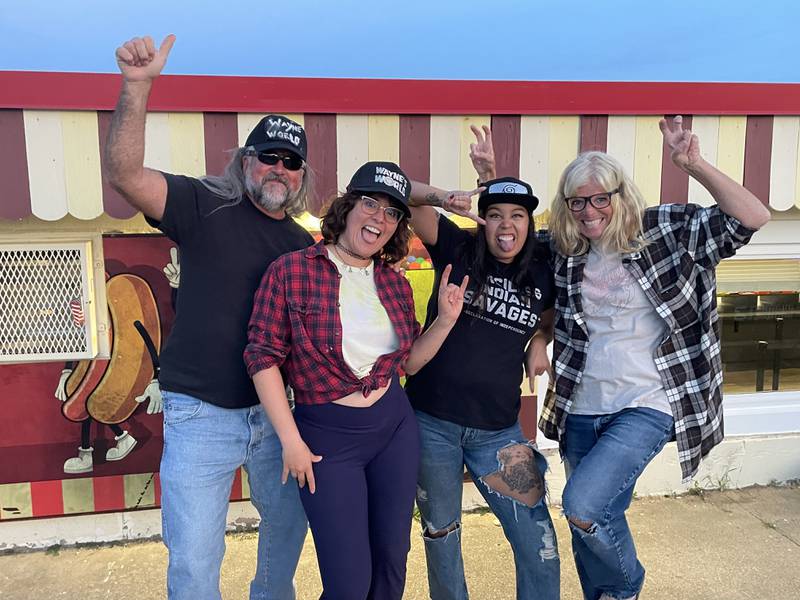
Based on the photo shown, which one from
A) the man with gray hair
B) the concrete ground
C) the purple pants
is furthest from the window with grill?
the purple pants

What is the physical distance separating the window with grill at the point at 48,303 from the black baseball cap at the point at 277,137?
191 centimetres

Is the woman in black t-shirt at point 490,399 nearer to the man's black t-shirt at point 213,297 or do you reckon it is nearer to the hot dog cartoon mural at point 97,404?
the man's black t-shirt at point 213,297

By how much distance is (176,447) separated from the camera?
1980 millimetres

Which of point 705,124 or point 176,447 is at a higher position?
point 705,124

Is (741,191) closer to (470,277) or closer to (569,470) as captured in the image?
(470,277)

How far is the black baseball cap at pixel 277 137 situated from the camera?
1997 mm

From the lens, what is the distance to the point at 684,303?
214 centimetres

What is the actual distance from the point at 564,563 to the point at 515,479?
55.7 inches

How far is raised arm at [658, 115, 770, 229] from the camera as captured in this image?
Answer: 6.54ft

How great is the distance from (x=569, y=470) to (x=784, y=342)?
3.18 meters

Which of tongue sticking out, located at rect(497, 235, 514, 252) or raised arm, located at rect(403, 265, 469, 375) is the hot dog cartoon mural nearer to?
raised arm, located at rect(403, 265, 469, 375)

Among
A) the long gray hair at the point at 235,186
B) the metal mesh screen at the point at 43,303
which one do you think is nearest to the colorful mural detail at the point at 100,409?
the metal mesh screen at the point at 43,303

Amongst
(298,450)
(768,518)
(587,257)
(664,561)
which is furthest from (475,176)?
(768,518)

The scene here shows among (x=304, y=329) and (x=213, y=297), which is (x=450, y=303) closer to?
(x=304, y=329)
